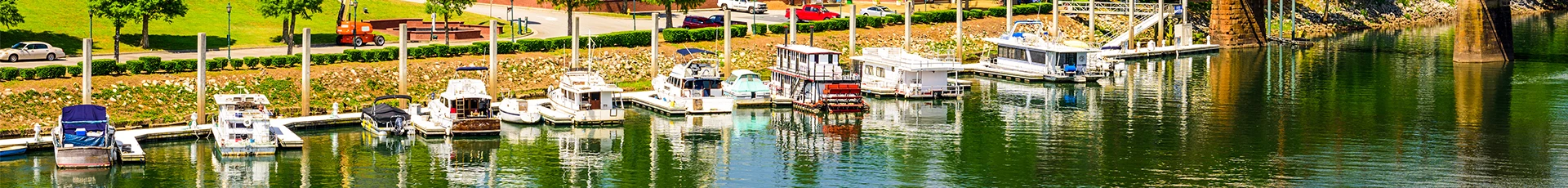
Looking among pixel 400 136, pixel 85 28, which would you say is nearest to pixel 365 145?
pixel 400 136

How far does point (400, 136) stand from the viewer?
83.2 m

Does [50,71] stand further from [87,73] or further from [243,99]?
[243,99]

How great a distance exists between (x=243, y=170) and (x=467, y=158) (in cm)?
852

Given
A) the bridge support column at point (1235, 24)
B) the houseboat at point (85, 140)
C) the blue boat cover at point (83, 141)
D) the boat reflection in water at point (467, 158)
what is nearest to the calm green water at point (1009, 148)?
the boat reflection in water at point (467, 158)

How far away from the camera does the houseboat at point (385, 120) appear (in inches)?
3280

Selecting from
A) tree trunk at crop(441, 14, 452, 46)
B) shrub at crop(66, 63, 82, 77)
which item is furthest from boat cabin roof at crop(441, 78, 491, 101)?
tree trunk at crop(441, 14, 452, 46)

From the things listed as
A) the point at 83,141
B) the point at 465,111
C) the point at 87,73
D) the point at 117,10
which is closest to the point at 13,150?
the point at 83,141

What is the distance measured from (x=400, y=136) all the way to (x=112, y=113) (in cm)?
1246

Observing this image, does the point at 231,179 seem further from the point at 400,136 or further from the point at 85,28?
the point at 85,28

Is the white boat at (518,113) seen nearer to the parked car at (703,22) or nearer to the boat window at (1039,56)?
the boat window at (1039,56)

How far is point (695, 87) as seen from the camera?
9625 centimetres

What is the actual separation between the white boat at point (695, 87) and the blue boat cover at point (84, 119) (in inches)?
1122

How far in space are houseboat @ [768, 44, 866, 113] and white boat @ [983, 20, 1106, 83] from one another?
49.2ft

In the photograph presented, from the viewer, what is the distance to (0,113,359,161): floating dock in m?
74.6
